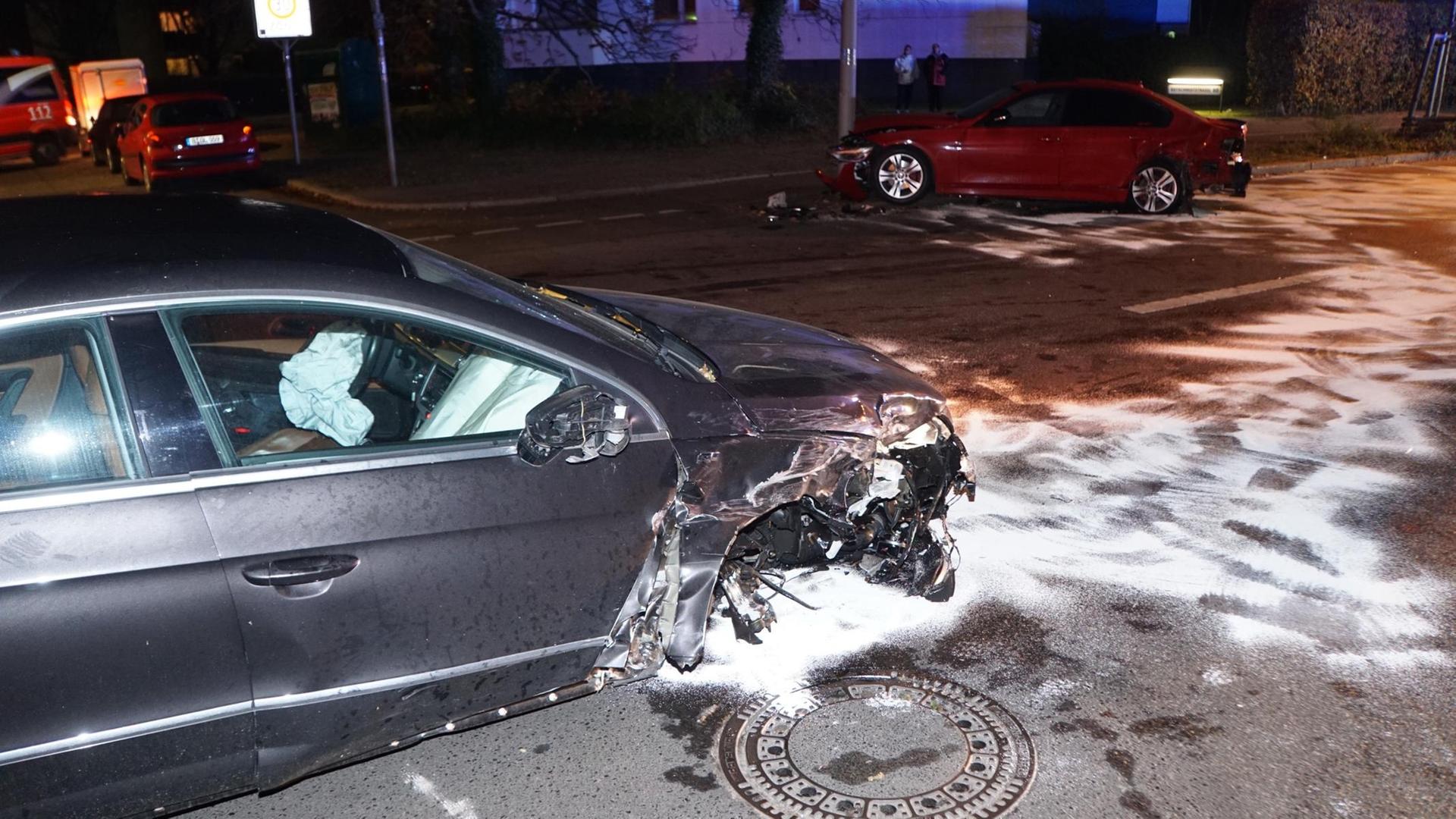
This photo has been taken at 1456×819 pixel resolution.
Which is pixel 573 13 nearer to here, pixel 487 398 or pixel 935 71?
pixel 935 71

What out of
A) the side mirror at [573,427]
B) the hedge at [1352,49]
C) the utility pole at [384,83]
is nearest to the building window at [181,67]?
the utility pole at [384,83]

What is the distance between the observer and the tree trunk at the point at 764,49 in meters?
26.2

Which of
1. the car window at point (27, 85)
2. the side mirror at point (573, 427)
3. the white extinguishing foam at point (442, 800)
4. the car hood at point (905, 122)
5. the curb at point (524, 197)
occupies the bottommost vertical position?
the white extinguishing foam at point (442, 800)

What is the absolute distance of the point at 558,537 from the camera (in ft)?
11.5

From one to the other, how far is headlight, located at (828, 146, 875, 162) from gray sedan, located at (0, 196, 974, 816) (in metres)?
11.6

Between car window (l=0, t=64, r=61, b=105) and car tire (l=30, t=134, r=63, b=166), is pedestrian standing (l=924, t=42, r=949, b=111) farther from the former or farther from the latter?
car tire (l=30, t=134, r=63, b=166)

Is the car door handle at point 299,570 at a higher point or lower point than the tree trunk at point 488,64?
lower

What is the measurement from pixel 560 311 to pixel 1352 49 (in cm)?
2794

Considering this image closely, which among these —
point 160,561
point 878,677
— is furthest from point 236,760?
point 878,677

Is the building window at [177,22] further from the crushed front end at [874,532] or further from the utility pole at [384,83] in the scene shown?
the crushed front end at [874,532]

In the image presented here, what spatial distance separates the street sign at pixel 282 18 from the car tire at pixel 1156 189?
13.7m

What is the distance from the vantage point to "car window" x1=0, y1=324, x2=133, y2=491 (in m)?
2.93

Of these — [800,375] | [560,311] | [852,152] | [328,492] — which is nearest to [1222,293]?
[852,152]

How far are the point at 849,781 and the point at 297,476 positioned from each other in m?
1.88
